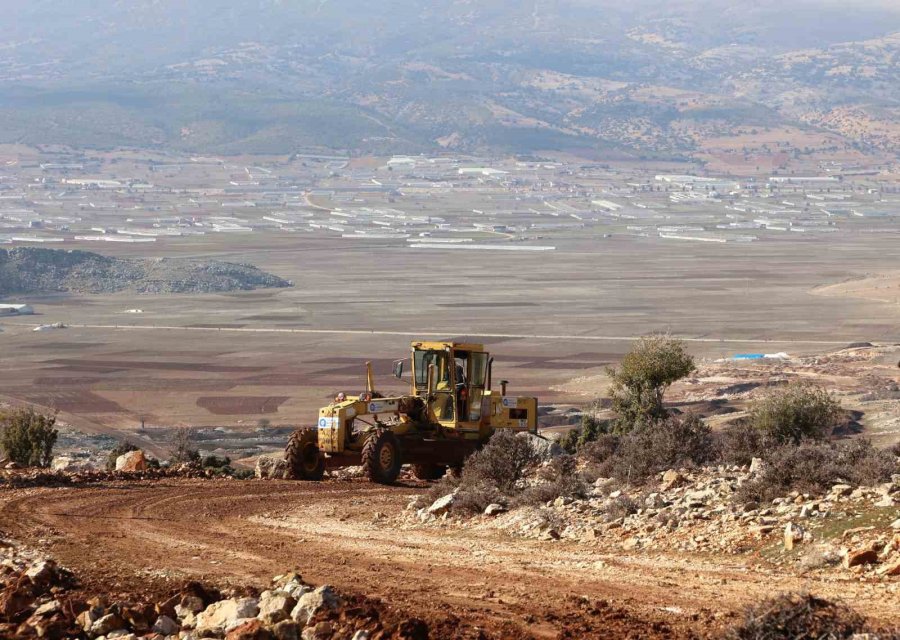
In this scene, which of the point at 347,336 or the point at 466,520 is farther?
the point at 347,336

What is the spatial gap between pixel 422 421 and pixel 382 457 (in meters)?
1.08

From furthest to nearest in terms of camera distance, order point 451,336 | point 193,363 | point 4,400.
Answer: point 451,336 → point 193,363 → point 4,400

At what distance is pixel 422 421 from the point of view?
62.5 ft

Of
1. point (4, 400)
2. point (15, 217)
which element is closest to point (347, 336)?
point (4, 400)

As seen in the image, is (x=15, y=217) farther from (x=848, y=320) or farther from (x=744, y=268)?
(x=848, y=320)

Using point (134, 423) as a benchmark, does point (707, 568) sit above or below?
above

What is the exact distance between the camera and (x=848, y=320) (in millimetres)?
71938

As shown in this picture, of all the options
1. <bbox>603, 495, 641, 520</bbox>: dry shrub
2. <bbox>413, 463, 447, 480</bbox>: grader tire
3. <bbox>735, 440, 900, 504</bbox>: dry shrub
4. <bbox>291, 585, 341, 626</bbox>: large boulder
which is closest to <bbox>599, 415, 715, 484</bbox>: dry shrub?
<bbox>603, 495, 641, 520</bbox>: dry shrub

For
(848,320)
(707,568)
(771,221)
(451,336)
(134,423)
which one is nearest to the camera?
(707,568)

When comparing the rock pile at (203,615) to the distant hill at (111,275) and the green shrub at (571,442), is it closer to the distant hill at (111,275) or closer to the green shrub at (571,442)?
the green shrub at (571,442)

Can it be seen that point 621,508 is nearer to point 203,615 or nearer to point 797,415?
point 203,615

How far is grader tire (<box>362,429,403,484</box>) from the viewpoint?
1802cm

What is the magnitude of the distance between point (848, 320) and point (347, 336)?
24.8m

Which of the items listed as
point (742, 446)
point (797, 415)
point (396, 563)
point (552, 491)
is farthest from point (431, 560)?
point (797, 415)
